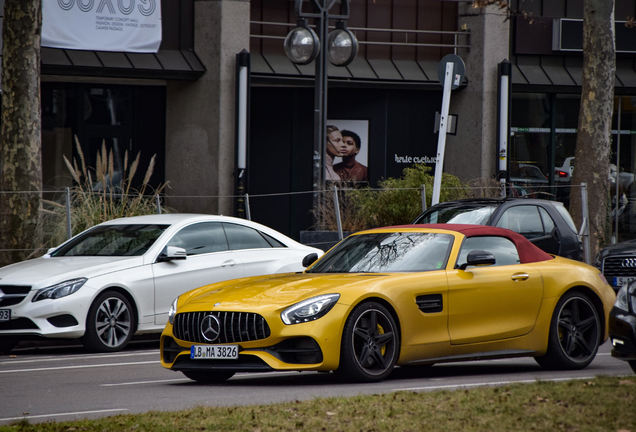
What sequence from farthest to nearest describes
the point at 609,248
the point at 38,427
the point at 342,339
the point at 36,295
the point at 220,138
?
the point at 220,138 < the point at 609,248 < the point at 36,295 < the point at 342,339 < the point at 38,427

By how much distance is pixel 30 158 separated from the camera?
1817 cm

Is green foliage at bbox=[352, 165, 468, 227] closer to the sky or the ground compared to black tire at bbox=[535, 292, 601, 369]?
closer to the sky

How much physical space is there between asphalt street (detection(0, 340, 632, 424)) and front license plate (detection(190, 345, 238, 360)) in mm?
278

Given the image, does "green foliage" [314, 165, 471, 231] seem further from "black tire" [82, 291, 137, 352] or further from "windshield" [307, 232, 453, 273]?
"windshield" [307, 232, 453, 273]

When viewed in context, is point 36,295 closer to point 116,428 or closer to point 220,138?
point 116,428

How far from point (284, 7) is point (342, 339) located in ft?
61.8

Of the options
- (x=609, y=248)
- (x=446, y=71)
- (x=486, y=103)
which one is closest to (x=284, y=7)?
(x=486, y=103)

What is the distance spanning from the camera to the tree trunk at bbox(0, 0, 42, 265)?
58.2ft

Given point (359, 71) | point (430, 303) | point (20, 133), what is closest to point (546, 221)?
point (430, 303)

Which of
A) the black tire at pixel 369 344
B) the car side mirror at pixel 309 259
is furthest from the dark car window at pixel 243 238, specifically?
the black tire at pixel 369 344

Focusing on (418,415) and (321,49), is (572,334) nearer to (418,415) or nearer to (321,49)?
(418,415)

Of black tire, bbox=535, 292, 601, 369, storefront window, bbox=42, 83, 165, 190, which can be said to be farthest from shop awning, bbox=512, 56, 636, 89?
black tire, bbox=535, 292, 601, 369

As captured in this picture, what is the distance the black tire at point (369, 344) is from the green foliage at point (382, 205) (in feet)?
36.6

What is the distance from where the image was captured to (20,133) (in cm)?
1803
